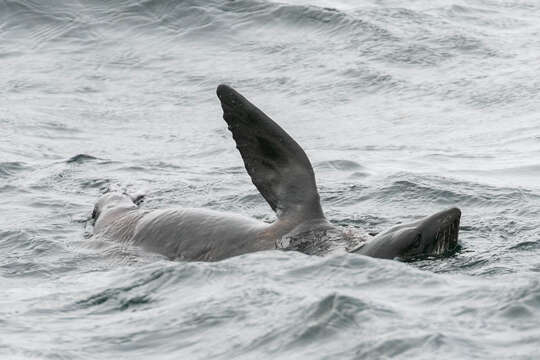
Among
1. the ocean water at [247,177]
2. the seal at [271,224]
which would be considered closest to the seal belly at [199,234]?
the seal at [271,224]

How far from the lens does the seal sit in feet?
24.4

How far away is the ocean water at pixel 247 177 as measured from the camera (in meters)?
5.95

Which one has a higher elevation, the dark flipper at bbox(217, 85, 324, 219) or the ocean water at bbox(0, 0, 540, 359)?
the dark flipper at bbox(217, 85, 324, 219)

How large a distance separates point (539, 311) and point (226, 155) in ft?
23.4

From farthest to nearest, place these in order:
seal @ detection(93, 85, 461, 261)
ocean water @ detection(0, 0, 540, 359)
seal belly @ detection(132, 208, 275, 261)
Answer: seal belly @ detection(132, 208, 275, 261) < seal @ detection(93, 85, 461, 261) < ocean water @ detection(0, 0, 540, 359)

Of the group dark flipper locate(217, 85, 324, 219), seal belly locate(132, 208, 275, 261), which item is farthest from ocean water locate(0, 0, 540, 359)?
dark flipper locate(217, 85, 324, 219)

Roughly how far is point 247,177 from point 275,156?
3497mm

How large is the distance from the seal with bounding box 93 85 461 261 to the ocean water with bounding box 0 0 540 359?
24cm

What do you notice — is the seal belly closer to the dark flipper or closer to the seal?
the seal

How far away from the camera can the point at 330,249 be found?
24.3ft

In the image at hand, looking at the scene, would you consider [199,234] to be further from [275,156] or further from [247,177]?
[247,177]

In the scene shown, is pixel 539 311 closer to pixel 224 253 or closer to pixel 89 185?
pixel 224 253

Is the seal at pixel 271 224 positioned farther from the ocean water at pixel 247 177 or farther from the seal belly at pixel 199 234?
the ocean water at pixel 247 177

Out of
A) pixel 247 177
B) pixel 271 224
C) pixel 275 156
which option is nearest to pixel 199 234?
pixel 271 224
